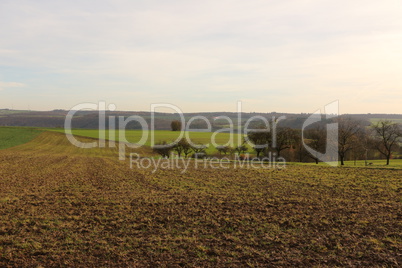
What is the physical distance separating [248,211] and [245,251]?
573 centimetres

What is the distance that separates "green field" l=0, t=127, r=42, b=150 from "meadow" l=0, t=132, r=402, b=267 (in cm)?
5951

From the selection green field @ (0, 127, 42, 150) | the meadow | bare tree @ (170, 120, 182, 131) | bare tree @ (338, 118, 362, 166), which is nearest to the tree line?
bare tree @ (338, 118, 362, 166)

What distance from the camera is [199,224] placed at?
1490cm

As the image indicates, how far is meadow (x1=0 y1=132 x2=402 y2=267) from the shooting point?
1109cm

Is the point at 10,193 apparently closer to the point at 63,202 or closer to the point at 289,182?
the point at 63,202

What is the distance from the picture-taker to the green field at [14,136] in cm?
7662

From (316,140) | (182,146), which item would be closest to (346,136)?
(316,140)

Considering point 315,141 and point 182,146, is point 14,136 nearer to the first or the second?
point 182,146

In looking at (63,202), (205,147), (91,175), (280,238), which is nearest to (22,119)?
(205,147)

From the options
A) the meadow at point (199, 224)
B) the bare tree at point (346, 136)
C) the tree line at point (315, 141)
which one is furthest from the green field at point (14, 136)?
the bare tree at point (346, 136)

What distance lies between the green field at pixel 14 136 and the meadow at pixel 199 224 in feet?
195

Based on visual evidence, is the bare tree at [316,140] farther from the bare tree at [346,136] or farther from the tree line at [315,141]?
the bare tree at [346,136]

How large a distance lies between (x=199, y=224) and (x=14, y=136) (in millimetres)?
90696

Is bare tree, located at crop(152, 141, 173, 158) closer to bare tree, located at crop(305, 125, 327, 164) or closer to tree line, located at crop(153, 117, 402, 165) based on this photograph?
tree line, located at crop(153, 117, 402, 165)
